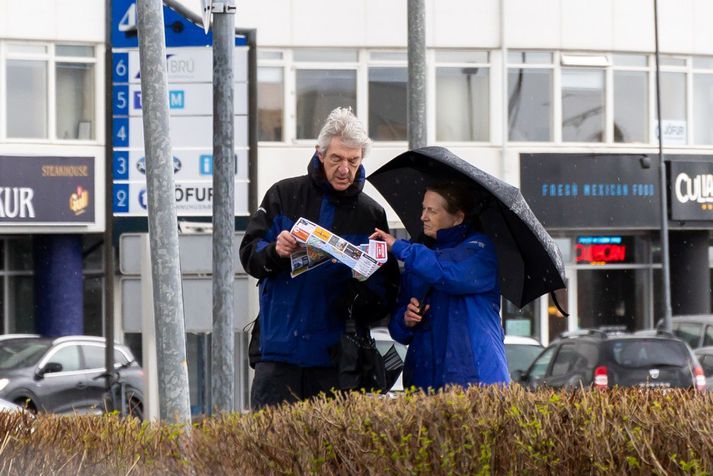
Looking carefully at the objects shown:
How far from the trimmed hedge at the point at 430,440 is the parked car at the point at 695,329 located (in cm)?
1998

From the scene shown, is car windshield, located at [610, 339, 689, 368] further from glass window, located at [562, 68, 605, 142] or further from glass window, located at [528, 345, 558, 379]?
glass window, located at [562, 68, 605, 142]

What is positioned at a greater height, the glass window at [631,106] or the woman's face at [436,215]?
the glass window at [631,106]

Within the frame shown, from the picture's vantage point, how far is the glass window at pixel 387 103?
31359mm

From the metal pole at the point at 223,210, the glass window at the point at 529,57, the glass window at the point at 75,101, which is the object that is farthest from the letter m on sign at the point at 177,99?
the glass window at the point at 529,57

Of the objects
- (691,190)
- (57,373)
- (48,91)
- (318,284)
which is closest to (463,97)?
(691,190)

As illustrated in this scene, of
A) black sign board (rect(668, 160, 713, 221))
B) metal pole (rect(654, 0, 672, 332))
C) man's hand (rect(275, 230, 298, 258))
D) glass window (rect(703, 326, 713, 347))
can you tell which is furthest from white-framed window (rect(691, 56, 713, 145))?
man's hand (rect(275, 230, 298, 258))

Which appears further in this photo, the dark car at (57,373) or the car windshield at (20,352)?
the car windshield at (20,352)

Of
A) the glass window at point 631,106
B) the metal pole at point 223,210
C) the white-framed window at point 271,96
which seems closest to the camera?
the metal pole at point 223,210

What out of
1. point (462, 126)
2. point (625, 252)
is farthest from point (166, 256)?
point (625, 252)

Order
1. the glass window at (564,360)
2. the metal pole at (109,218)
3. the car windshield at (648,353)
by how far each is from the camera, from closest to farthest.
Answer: the metal pole at (109,218) → the car windshield at (648,353) → the glass window at (564,360)

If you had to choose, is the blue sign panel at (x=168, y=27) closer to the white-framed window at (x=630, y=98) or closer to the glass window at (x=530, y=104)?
the glass window at (x=530, y=104)

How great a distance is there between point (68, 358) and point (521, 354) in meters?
6.37

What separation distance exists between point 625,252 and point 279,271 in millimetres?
28070

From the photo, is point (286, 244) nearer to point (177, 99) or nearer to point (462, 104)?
point (177, 99)
